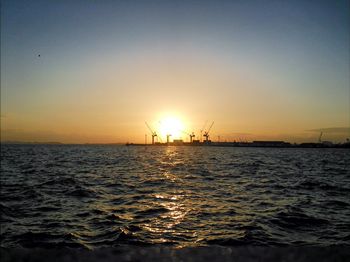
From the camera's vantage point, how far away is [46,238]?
396 inches

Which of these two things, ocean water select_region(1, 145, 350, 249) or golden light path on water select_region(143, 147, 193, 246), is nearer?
ocean water select_region(1, 145, 350, 249)

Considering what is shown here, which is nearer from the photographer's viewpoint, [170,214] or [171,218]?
[171,218]

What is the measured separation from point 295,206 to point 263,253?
15.4 meters

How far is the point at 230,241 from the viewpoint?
32.1ft

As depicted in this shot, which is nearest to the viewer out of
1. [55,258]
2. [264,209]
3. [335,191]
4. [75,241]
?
[55,258]

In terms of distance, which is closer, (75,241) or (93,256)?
(93,256)

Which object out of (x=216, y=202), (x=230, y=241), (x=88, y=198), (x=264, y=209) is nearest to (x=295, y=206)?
(x=264, y=209)

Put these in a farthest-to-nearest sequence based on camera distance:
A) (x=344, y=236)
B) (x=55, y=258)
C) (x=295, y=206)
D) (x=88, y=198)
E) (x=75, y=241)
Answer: (x=88, y=198)
(x=295, y=206)
(x=344, y=236)
(x=75, y=241)
(x=55, y=258)

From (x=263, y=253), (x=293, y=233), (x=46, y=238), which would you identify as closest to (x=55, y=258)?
(x=263, y=253)

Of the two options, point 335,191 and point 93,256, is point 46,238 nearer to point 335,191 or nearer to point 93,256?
point 93,256

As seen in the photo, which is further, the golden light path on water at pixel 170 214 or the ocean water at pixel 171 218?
the golden light path on water at pixel 170 214

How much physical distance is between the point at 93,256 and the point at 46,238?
9.92 m

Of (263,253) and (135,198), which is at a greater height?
(263,253)

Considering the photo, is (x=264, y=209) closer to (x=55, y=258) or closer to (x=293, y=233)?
(x=293, y=233)
